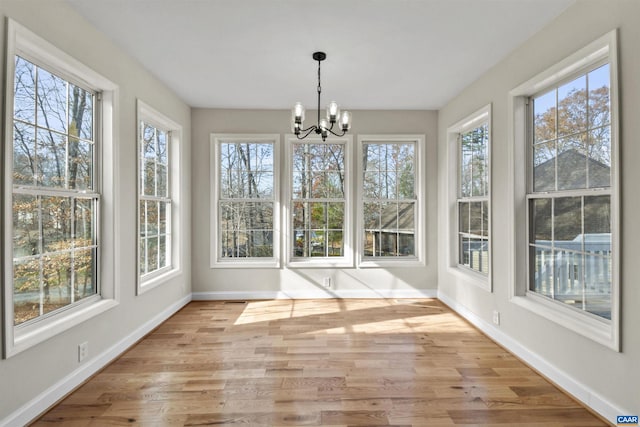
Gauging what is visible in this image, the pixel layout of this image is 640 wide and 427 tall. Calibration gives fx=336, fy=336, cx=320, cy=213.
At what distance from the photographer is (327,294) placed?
186 inches

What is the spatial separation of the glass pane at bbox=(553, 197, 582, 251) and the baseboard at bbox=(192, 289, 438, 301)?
2362mm

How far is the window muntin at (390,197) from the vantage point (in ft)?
15.7

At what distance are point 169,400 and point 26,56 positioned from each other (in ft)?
7.77

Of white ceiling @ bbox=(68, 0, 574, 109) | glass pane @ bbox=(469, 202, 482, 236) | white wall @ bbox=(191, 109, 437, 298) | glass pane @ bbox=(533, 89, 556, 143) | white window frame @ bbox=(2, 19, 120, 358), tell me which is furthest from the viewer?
white wall @ bbox=(191, 109, 437, 298)

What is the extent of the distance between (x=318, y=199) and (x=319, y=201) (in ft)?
0.10

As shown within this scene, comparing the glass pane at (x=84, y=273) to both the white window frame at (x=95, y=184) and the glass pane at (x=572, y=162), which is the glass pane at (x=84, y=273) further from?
the glass pane at (x=572, y=162)

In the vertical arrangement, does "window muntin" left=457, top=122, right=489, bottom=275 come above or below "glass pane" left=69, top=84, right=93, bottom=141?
below

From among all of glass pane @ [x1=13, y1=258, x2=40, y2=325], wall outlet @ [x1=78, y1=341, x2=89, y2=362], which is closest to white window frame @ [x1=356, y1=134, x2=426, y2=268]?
wall outlet @ [x1=78, y1=341, x2=89, y2=362]

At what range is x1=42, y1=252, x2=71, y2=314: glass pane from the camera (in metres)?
2.24

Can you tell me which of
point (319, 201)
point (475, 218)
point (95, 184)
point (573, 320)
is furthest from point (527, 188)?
point (95, 184)

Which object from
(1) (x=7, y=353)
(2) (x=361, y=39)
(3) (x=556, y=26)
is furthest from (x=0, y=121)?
(3) (x=556, y=26)

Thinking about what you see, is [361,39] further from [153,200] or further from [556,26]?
[153,200]

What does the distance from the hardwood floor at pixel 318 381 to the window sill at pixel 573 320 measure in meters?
0.47

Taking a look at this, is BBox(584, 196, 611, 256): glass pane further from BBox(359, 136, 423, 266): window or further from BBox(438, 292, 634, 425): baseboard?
BBox(359, 136, 423, 266): window
